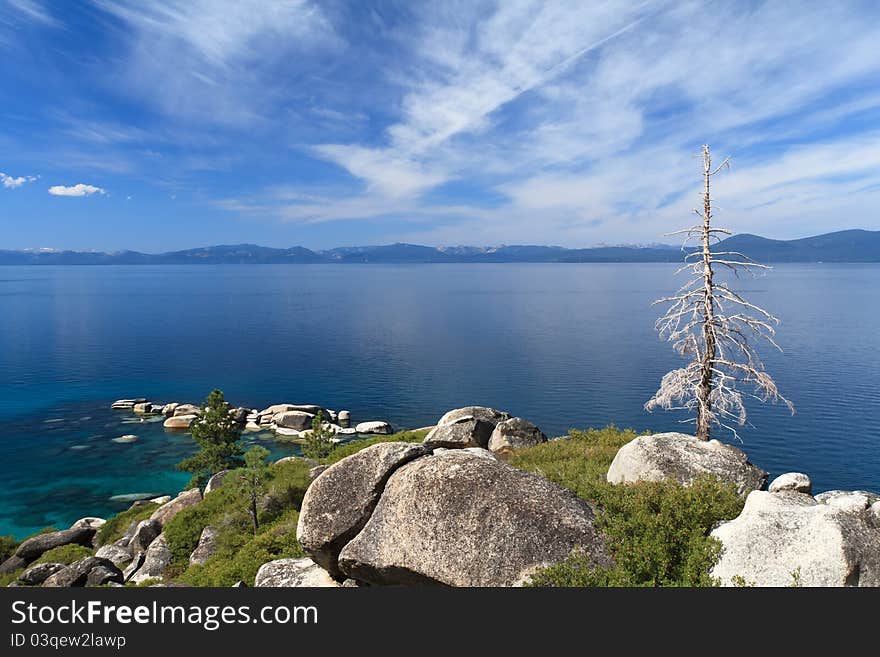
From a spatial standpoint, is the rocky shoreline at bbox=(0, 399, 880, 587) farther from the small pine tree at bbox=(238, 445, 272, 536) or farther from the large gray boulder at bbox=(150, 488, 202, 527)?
the large gray boulder at bbox=(150, 488, 202, 527)

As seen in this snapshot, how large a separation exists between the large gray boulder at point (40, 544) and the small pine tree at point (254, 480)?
22142 millimetres

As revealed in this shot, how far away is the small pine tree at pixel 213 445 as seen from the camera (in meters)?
55.0

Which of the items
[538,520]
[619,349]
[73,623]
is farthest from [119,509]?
[619,349]

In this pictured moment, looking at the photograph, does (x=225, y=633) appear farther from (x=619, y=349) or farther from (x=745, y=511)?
(x=619, y=349)

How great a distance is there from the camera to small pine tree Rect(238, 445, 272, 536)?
33.9 metres

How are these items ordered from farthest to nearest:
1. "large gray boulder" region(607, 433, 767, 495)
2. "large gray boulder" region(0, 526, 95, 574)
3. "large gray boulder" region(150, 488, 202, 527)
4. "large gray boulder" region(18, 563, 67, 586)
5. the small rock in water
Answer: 1. the small rock in water
2. "large gray boulder" region(150, 488, 202, 527)
3. "large gray boulder" region(0, 526, 95, 574)
4. "large gray boulder" region(18, 563, 67, 586)
5. "large gray boulder" region(607, 433, 767, 495)

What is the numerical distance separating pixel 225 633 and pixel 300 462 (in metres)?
32.3

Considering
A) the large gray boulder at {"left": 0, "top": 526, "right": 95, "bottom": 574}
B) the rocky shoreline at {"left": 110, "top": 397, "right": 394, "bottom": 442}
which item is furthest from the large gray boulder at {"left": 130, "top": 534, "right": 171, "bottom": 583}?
the rocky shoreline at {"left": 110, "top": 397, "right": 394, "bottom": 442}

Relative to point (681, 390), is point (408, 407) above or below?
below

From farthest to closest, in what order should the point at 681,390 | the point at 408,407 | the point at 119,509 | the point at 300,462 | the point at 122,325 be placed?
the point at 122,325
the point at 408,407
the point at 119,509
the point at 300,462
the point at 681,390

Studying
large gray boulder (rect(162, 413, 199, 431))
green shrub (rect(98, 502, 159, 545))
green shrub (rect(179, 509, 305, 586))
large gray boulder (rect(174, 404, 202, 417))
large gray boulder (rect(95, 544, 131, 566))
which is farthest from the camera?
large gray boulder (rect(174, 404, 202, 417))

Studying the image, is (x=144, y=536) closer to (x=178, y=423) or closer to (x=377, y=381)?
(x=178, y=423)

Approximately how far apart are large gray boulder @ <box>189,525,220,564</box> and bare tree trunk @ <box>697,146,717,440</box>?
30.2 metres

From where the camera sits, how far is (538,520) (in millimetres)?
14477
